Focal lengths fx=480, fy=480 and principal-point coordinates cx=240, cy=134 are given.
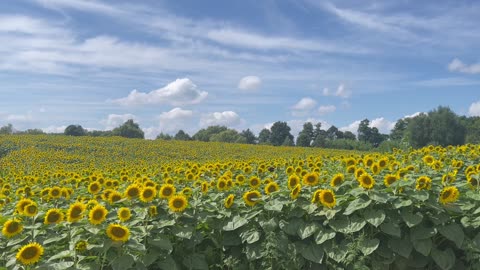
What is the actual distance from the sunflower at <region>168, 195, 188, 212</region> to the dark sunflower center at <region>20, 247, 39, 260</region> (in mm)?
1440

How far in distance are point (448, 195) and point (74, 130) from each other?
6353 cm

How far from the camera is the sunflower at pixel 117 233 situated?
4547mm

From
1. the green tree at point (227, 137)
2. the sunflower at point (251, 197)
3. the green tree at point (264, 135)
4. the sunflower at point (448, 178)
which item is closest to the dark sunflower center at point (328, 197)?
the sunflower at point (251, 197)

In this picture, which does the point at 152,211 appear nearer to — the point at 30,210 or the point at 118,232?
the point at 118,232

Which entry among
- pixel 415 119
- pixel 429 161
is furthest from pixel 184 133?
pixel 429 161

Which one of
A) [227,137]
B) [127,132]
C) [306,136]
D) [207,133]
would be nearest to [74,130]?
[127,132]

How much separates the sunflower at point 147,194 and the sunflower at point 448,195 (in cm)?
310

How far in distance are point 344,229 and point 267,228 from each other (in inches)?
31.9

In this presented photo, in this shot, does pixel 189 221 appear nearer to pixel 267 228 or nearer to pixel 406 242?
pixel 267 228

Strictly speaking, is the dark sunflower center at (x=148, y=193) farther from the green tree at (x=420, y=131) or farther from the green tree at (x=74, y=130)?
the green tree at (x=420, y=131)

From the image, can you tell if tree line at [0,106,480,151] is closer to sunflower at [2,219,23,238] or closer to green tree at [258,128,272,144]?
green tree at [258,128,272,144]

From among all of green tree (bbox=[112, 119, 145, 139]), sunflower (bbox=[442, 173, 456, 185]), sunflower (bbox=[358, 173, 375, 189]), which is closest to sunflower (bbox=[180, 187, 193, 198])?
sunflower (bbox=[358, 173, 375, 189])

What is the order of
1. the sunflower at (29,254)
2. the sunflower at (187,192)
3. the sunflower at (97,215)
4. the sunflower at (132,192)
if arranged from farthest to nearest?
the sunflower at (187,192) < the sunflower at (132,192) < the sunflower at (97,215) < the sunflower at (29,254)

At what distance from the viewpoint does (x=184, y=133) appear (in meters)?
85.7
